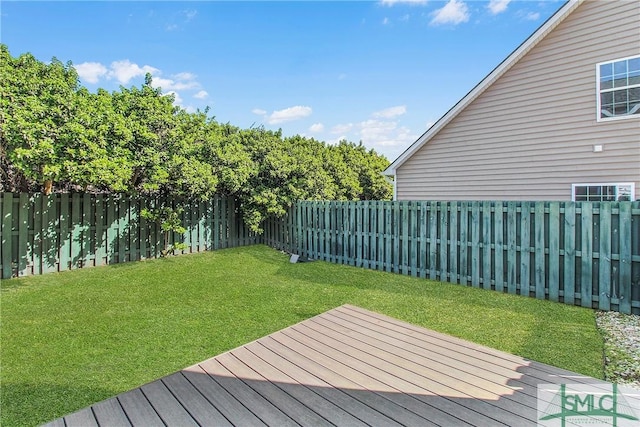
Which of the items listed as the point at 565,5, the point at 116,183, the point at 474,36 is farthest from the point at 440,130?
the point at 116,183

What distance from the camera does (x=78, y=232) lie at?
7.65m

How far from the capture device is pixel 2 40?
638 cm

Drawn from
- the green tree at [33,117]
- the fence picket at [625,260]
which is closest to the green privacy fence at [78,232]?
the green tree at [33,117]

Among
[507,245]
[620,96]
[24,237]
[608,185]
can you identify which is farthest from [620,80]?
[24,237]

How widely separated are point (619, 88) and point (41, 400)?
1098 centimetres

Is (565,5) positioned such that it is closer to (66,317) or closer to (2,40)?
(66,317)

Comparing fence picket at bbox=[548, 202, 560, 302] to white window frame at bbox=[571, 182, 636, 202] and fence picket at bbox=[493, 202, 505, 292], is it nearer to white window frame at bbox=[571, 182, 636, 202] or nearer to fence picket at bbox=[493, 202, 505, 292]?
fence picket at bbox=[493, 202, 505, 292]

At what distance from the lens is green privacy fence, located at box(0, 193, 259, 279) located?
6832 millimetres

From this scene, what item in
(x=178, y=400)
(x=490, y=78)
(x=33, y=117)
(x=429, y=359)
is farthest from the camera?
(x=490, y=78)

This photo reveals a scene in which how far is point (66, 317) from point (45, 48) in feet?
19.5

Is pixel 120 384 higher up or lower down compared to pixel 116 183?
lower down

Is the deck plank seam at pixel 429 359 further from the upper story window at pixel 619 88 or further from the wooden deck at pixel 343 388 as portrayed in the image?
the upper story window at pixel 619 88

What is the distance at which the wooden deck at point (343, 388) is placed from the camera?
228 centimetres

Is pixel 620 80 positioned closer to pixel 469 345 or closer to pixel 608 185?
pixel 608 185
